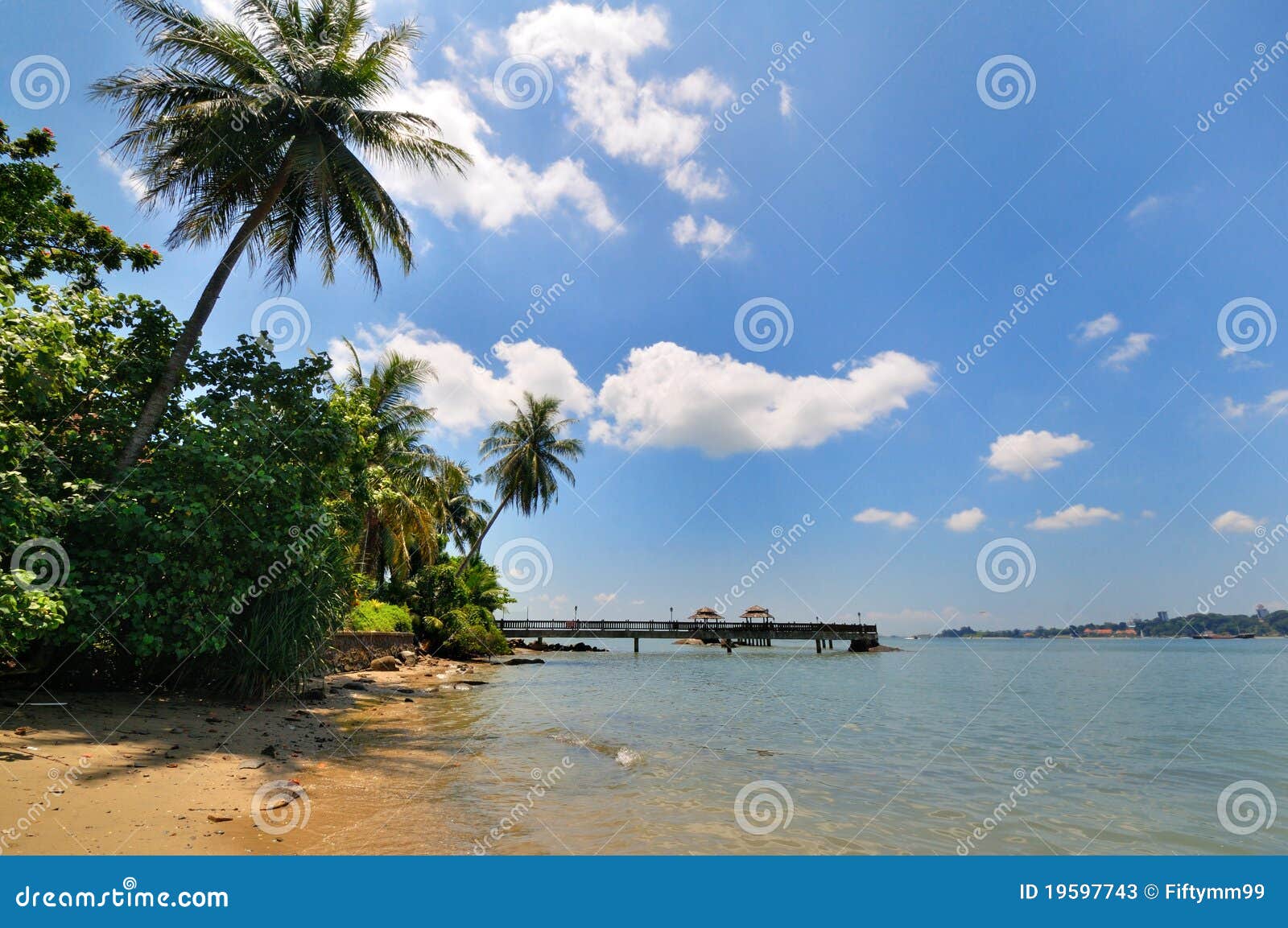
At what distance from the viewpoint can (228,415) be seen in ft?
33.2

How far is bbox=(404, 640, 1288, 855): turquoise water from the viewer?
6.22 metres

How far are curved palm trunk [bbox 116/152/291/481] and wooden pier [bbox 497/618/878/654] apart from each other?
1494 inches

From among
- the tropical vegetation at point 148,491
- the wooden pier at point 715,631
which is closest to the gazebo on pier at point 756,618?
the wooden pier at point 715,631

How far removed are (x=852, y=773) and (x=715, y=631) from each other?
48823 millimetres

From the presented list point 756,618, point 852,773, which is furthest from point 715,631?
point 852,773

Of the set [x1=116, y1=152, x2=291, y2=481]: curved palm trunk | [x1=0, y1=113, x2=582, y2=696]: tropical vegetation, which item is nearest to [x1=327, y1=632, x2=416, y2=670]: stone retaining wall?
[x1=0, y1=113, x2=582, y2=696]: tropical vegetation

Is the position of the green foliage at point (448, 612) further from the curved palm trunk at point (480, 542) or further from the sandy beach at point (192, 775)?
the sandy beach at point (192, 775)

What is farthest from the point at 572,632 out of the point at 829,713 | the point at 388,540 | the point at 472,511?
the point at 829,713

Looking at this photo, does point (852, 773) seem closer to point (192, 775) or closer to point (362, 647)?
point (192, 775)

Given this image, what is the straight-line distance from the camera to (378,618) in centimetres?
2291

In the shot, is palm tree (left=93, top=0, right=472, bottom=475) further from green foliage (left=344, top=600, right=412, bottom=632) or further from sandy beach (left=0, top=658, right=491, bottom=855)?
green foliage (left=344, top=600, right=412, bottom=632)

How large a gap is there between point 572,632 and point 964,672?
1050 inches

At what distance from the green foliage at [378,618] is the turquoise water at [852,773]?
5257mm

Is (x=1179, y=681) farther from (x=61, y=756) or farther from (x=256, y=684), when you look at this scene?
(x=61, y=756)
